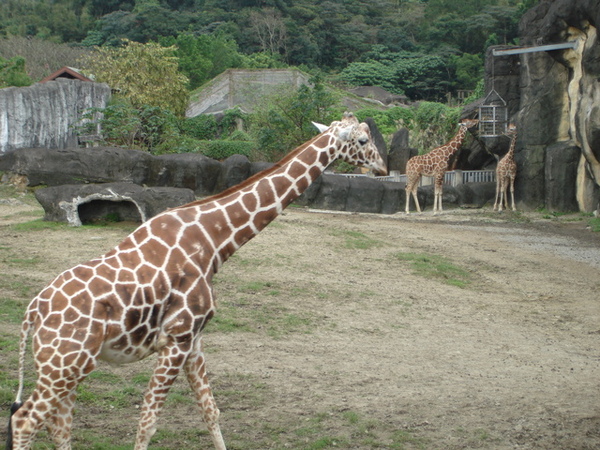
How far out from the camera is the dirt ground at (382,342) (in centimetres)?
630

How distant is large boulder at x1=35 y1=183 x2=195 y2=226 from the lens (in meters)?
13.1

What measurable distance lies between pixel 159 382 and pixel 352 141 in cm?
229

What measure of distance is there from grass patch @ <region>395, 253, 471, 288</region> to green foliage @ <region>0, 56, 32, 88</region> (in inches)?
680

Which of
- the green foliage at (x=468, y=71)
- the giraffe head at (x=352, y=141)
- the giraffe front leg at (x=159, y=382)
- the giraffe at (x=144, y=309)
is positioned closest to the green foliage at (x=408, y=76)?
the green foliage at (x=468, y=71)

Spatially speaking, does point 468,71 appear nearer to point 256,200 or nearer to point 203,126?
point 203,126

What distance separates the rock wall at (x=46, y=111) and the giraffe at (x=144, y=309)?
15908 millimetres

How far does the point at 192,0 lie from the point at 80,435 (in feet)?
218

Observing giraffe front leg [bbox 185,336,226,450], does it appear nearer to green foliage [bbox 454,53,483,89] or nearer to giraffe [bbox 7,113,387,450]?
giraffe [bbox 7,113,387,450]

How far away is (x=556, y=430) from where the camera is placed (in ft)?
20.8

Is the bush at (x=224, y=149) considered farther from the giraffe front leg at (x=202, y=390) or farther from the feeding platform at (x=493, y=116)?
the giraffe front leg at (x=202, y=390)

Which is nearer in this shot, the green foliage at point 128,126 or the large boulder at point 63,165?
the large boulder at point 63,165

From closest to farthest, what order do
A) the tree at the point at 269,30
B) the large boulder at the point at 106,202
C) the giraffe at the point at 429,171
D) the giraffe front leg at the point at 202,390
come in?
the giraffe front leg at the point at 202,390 < the large boulder at the point at 106,202 < the giraffe at the point at 429,171 < the tree at the point at 269,30

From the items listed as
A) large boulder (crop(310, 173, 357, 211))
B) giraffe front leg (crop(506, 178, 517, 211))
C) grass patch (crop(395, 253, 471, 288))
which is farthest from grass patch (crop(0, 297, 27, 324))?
giraffe front leg (crop(506, 178, 517, 211))

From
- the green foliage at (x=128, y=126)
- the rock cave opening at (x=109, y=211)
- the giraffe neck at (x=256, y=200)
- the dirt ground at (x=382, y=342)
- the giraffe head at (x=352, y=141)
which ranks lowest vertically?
the dirt ground at (x=382, y=342)
